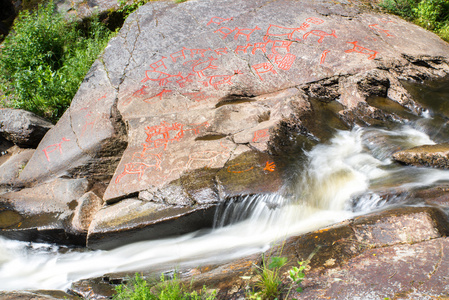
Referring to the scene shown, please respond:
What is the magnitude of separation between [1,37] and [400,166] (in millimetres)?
8109

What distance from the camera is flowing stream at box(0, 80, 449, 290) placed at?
314cm

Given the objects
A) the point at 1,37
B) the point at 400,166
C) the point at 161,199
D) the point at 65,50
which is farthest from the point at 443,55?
the point at 1,37

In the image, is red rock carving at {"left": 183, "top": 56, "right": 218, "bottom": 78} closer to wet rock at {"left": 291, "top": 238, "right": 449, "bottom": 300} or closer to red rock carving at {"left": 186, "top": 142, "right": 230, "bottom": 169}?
red rock carving at {"left": 186, "top": 142, "right": 230, "bottom": 169}

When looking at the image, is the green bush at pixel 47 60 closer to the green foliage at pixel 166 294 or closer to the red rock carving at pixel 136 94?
the red rock carving at pixel 136 94

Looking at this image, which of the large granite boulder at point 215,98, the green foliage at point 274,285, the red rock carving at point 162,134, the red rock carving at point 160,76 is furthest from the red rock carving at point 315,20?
the green foliage at point 274,285

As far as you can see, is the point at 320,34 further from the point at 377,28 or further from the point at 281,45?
the point at 377,28

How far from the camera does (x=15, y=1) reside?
26.5 ft

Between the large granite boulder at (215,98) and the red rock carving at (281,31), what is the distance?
2 cm

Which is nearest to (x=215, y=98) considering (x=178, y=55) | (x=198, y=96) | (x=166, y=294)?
(x=198, y=96)

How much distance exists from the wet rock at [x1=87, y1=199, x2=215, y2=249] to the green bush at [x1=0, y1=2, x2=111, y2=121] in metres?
2.81

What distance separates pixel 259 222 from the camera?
323 centimetres

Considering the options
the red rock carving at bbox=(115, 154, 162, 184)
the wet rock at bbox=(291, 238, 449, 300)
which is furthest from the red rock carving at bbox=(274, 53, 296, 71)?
the wet rock at bbox=(291, 238, 449, 300)

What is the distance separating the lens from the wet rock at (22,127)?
4.75 meters

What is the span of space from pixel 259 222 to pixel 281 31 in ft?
10.8
